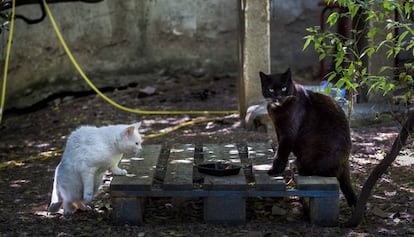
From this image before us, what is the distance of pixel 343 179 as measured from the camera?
204 inches

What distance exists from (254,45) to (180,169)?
12.0 ft

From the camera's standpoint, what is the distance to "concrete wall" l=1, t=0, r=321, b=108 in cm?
1090

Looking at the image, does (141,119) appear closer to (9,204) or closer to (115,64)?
(115,64)

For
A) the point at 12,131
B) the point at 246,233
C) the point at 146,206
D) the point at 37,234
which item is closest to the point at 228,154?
the point at 146,206

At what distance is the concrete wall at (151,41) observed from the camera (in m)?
10.9

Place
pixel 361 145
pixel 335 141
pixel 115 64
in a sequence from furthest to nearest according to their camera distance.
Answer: pixel 115 64 < pixel 361 145 < pixel 335 141

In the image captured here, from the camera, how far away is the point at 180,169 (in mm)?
5266

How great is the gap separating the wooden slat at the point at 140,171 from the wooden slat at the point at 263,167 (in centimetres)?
76

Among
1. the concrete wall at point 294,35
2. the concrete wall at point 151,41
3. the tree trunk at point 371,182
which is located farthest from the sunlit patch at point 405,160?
the concrete wall at point 151,41

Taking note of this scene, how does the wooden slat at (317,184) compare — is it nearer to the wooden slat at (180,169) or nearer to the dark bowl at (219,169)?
the dark bowl at (219,169)

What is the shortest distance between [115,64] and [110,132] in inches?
247

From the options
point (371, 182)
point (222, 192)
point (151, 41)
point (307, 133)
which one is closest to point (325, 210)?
point (371, 182)

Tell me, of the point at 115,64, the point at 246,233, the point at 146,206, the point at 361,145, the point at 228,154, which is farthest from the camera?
the point at 115,64

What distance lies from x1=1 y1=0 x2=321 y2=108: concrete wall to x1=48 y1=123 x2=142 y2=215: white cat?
5.70m
